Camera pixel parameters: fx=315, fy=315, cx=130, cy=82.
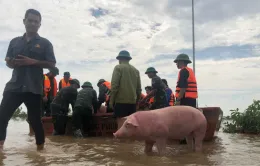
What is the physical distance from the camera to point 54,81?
37.1 feet

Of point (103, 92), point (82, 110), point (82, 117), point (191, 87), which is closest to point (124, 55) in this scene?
point (191, 87)

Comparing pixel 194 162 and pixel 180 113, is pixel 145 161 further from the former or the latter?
pixel 180 113

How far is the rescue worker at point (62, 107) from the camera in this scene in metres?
9.27

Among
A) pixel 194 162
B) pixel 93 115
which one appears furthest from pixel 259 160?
pixel 93 115

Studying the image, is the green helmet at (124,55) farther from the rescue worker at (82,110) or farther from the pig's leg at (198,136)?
the pig's leg at (198,136)

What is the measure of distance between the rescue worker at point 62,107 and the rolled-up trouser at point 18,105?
4.27m

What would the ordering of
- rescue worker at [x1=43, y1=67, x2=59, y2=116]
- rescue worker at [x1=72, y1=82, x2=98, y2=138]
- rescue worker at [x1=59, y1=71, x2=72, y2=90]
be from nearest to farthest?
rescue worker at [x1=72, y1=82, x2=98, y2=138] < rescue worker at [x1=43, y1=67, x2=59, y2=116] < rescue worker at [x1=59, y1=71, x2=72, y2=90]

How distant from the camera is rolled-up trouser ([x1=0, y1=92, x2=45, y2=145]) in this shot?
15.7ft

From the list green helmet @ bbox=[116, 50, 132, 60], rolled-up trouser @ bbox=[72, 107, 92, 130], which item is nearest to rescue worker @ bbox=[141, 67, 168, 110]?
green helmet @ bbox=[116, 50, 132, 60]

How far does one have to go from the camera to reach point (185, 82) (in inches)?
262

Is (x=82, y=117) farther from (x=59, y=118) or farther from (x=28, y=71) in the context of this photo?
(x=28, y=71)

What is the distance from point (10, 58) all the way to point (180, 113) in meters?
2.87

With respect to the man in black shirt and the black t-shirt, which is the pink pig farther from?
the black t-shirt

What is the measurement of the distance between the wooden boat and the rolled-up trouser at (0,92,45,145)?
11.4 feet
